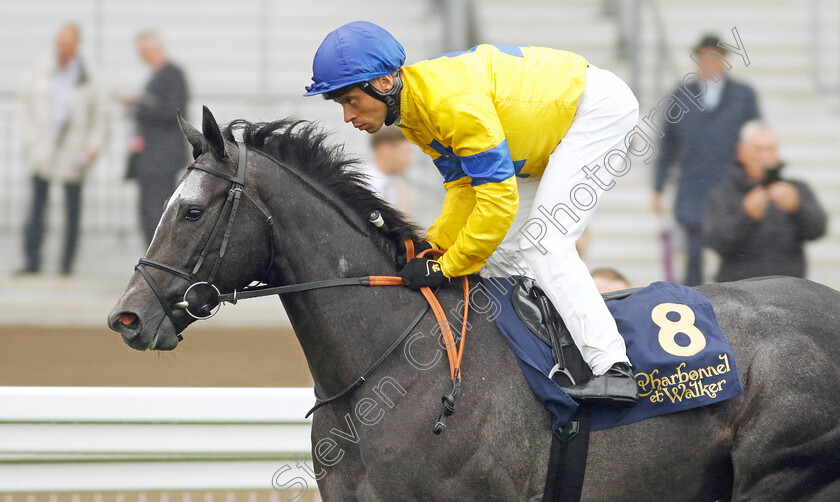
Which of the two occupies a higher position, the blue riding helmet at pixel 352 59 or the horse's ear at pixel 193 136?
the blue riding helmet at pixel 352 59

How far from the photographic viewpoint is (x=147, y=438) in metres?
3.88

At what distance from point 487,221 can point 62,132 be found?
19.1ft

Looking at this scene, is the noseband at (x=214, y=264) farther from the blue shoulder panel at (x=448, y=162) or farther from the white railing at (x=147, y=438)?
the white railing at (x=147, y=438)

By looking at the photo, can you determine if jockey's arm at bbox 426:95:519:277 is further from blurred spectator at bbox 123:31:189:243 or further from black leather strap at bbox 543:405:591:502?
blurred spectator at bbox 123:31:189:243

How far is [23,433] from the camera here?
3814 millimetres

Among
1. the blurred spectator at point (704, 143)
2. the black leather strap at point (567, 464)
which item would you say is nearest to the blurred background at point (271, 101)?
the blurred spectator at point (704, 143)

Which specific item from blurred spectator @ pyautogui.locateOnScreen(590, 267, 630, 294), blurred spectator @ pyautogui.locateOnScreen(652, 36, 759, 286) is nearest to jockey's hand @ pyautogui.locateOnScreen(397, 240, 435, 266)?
blurred spectator @ pyautogui.locateOnScreen(590, 267, 630, 294)

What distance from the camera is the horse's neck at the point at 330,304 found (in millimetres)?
3131

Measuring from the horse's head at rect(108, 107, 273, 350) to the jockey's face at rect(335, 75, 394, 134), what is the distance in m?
0.37

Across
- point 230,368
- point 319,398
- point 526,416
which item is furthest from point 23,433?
point 230,368

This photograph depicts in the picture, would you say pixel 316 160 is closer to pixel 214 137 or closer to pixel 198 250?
→ pixel 214 137

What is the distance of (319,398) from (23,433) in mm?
1358

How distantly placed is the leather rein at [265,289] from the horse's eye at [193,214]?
0.06m

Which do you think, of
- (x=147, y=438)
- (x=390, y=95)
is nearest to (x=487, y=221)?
(x=390, y=95)
